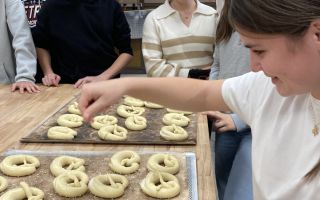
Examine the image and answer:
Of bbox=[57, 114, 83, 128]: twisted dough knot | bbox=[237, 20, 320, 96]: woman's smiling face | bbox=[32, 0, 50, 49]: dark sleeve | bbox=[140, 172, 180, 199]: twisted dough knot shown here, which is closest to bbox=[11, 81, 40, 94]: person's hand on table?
bbox=[32, 0, 50, 49]: dark sleeve

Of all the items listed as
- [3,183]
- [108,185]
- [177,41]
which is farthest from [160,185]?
[177,41]

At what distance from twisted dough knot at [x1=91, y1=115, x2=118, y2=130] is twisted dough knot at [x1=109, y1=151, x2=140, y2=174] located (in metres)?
0.27

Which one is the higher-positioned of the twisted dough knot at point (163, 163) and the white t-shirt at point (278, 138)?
the white t-shirt at point (278, 138)

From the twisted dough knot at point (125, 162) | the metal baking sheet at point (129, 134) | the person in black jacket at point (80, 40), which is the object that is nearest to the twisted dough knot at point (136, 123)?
the metal baking sheet at point (129, 134)

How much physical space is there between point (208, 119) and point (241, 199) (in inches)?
18.2

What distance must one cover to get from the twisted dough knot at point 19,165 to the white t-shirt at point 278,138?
621 mm

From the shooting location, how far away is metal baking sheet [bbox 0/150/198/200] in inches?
40.4

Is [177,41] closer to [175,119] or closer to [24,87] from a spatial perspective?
[175,119]

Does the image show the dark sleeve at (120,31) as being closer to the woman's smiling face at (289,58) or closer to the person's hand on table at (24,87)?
the person's hand on table at (24,87)

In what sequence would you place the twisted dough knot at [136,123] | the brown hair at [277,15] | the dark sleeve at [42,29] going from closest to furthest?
1. the brown hair at [277,15]
2. the twisted dough knot at [136,123]
3. the dark sleeve at [42,29]

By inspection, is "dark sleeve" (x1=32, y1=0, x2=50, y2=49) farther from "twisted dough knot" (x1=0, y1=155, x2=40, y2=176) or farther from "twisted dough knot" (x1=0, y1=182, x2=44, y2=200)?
"twisted dough knot" (x1=0, y1=182, x2=44, y2=200)

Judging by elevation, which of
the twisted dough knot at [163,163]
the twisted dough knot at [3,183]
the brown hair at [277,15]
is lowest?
the twisted dough knot at [163,163]

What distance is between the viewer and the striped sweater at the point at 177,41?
6.10ft

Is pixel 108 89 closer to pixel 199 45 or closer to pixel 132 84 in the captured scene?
pixel 132 84
